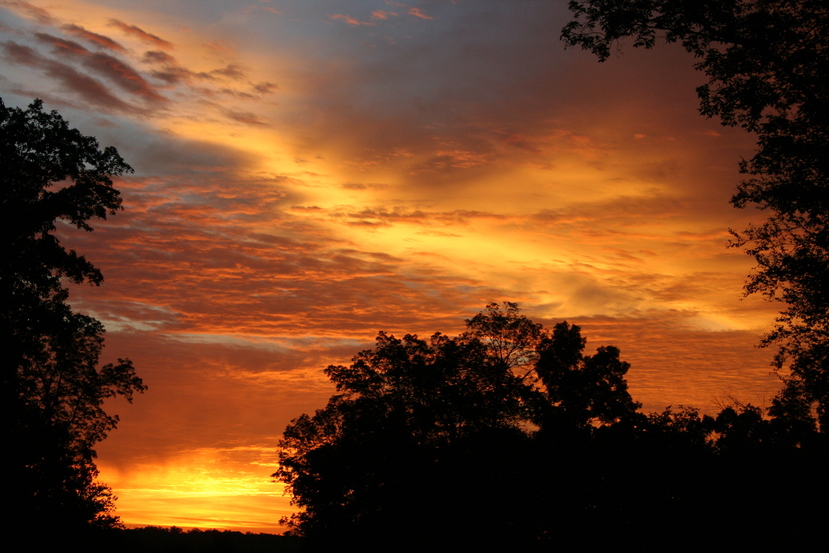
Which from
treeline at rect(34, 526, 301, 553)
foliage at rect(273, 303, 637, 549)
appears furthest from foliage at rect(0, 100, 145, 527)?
foliage at rect(273, 303, 637, 549)

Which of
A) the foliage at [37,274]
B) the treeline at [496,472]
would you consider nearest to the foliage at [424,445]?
the treeline at [496,472]

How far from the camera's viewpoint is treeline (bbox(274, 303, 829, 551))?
44312 mm

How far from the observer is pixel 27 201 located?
2834cm

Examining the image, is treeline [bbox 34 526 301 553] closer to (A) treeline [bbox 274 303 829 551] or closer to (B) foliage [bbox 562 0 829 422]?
(A) treeline [bbox 274 303 829 551]

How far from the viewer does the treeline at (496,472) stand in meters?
44.3

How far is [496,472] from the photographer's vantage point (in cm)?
4541

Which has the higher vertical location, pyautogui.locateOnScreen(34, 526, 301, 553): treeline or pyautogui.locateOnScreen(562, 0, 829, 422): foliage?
pyautogui.locateOnScreen(562, 0, 829, 422): foliage

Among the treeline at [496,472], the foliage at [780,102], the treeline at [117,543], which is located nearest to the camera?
the foliage at [780,102]

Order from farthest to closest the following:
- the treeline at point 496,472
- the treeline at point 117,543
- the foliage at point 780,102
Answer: the treeline at point 496,472 → the treeline at point 117,543 → the foliage at point 780,102

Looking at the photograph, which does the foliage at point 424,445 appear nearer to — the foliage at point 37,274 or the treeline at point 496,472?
the treeline at point 496,472

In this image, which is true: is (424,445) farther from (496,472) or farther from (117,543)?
(117,543)

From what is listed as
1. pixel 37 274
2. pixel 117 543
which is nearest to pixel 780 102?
pixel 37 274

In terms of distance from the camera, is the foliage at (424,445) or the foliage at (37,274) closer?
the foliage at (37,274)

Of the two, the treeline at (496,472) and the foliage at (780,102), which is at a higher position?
the foliage at (780,102)
